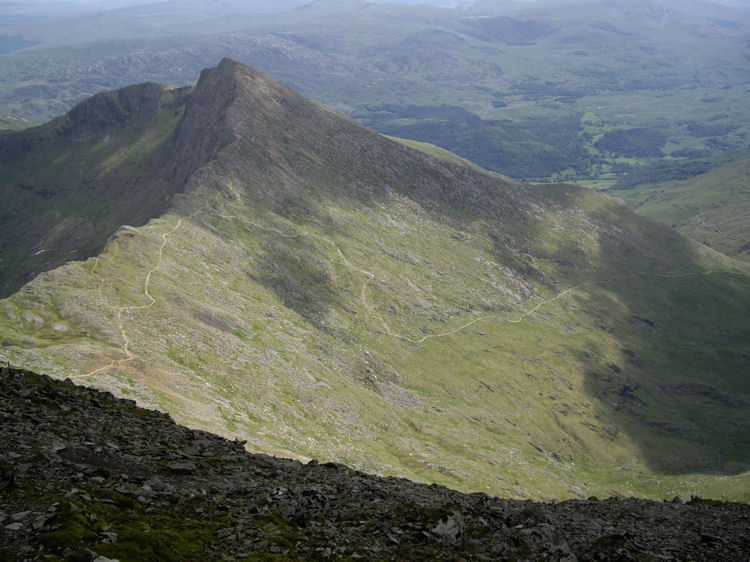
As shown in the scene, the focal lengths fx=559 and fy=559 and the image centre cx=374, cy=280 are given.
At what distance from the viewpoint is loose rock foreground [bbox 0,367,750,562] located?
89.5 feet

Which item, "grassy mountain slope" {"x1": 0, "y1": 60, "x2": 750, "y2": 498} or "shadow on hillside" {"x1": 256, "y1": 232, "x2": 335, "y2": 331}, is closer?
"grassy mountain slope" {"x1": 0, "y1": 60, "x2": 750, "y2": 498}

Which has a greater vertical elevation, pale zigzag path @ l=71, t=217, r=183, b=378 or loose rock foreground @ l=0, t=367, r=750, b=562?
loose rock foreground @ l=0, t=367, r=750, b=562

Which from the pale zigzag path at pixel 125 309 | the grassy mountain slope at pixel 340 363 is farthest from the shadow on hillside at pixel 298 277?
the pale zigzag path at pixel 125 309

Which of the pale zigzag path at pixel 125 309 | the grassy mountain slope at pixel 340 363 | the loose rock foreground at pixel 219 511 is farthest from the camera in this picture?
the grassy mountain slope at pixel 340 363

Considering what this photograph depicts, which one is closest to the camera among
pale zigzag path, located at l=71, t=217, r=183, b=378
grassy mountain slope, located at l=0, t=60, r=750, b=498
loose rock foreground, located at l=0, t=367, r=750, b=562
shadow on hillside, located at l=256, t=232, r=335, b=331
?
loose rock foreground, located at l=0, t=367, r=750, b=562

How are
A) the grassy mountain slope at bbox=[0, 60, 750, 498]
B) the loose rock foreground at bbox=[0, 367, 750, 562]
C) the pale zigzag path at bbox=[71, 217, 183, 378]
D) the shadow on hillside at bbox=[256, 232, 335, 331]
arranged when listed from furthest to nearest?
the shadow on hillside at bbox=[256, 232, 335, 331] → the grassy mountain slope at bbox=[0, 60, 750, 498] → the pale zigzag path at bbox=[71, 217, 183, 378] → the loose rock foreground at bbox=[0, 367, 750, 562]

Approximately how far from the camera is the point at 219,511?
3394 cm

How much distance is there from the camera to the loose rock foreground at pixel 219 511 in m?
27.3

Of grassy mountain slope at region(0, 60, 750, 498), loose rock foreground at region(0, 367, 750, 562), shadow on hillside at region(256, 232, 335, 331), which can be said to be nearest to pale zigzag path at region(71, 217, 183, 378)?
grassy mountain slope at region(0, 60, 750, 498)

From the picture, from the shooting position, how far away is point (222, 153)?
650 ft

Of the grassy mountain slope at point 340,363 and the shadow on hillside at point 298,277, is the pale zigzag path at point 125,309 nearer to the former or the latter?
the grassy mountain slope at point 340,363

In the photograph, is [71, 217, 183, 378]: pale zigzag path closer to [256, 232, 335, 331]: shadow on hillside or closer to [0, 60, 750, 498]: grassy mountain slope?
[0, 60, 750, 498]: grassy mountain slope

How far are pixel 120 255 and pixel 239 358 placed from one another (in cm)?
3836

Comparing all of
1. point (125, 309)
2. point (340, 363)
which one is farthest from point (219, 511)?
point (340, 363)
